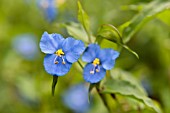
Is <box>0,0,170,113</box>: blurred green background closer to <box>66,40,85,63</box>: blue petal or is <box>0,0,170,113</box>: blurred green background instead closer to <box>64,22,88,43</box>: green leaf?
<box>64,22,88,43</box>: green leaf

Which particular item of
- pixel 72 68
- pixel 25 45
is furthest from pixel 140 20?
pixel 25 45

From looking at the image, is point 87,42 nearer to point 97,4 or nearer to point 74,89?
point 74,89

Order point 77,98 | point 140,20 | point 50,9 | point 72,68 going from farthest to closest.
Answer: point 77,98 → point 50,9 → point 72,68 → point 140,20

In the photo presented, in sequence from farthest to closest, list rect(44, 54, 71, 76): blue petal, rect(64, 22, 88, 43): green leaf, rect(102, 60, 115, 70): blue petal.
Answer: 1. rect(64, 22, 88, 43): green leaf
2. rect(102, 60, 115, 70): blue petal
3. rect(44, 54, 71, 76): blue petal

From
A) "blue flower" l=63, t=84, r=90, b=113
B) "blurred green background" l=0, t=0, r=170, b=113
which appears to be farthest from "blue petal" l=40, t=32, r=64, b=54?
"blue flower" l=63, t=84, r=90, b=113

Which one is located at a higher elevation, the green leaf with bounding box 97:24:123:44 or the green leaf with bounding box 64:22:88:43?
the green leaf with bounding box 97:24:123:44

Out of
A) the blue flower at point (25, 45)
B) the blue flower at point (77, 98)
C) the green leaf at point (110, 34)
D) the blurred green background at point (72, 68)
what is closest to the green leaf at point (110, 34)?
the green leaf at point (110, 34)

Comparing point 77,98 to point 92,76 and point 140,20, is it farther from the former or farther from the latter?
point 92,76
